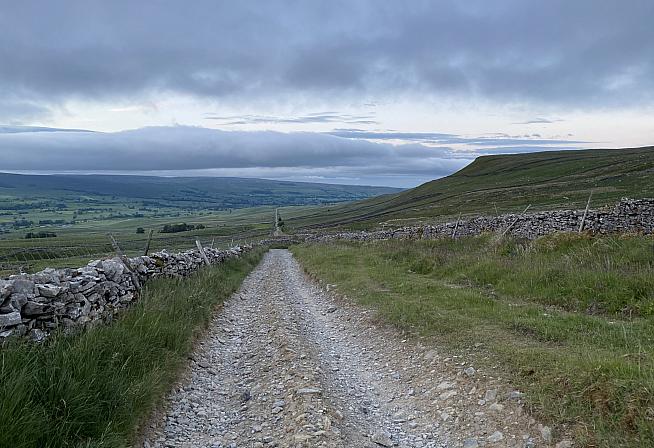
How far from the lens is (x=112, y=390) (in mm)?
5996

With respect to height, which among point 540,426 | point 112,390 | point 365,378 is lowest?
point 365,378

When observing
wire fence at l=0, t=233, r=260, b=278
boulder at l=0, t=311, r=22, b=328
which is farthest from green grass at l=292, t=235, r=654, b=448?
wire fence at l=0, t=233, r=260, b=278

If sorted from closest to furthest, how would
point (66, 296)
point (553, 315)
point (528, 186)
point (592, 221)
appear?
1. point (66, 296)
2. point (553, 315)
3. point (592, 221)
4. point (528, 186)

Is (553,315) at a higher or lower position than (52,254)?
higher

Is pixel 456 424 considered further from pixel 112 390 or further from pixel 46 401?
pixel 46 401

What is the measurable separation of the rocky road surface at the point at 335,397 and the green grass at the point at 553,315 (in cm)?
49

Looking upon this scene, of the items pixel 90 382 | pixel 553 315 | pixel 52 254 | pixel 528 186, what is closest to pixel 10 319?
pixel 90 382

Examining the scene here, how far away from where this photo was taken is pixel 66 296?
26.5 feet

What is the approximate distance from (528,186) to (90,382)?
79.2 meters

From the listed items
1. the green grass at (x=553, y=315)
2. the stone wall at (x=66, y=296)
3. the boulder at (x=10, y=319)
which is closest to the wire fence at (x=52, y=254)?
the stone wall at (x=66, y=296)

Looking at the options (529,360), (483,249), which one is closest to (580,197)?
(483,249)

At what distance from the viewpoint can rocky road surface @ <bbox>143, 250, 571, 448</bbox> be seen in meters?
6.03

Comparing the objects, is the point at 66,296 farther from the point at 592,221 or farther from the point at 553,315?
the point at 592,221

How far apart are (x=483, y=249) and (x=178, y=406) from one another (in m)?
16.6
